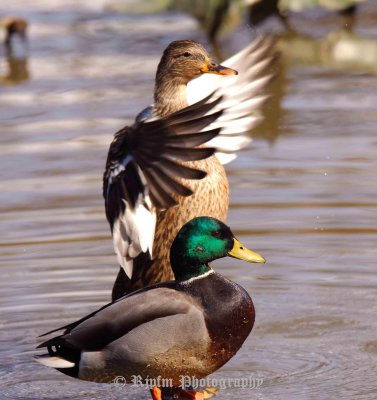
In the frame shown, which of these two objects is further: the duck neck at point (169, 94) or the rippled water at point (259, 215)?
the duck neck at point (169, 94)

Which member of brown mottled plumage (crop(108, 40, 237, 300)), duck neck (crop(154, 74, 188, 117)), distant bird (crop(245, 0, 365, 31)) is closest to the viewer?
brown mottled plumage (crop(108, 40, 237, 300))

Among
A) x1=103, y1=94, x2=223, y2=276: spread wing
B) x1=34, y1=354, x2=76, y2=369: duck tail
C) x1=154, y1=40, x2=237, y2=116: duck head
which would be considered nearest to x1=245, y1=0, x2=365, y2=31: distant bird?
x1=154, y1=40, x2=237, y2=116: duck head

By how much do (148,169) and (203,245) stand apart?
421 millimetres

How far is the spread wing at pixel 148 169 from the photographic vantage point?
19.6 ft

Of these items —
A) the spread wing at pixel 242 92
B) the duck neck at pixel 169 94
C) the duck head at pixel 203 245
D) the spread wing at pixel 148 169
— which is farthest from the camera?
the duck neck at pixel 169 94

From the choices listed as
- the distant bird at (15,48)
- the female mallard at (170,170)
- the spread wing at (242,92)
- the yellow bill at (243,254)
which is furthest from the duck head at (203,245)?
the distant bird at (15,48)

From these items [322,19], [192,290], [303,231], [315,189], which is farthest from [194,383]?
[322,19]

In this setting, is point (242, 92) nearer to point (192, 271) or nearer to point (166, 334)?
point (192, 271)

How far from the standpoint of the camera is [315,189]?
29.7ft

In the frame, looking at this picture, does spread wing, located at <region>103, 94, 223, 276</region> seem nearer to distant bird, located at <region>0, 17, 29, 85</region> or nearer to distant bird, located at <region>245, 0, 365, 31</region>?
distant bird, located at <region>0, 17, 29, 85</region>

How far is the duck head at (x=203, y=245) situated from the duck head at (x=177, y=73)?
115 cm

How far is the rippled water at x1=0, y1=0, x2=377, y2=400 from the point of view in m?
6.64

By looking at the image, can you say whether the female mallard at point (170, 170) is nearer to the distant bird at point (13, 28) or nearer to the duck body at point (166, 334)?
the duck body at point (166, 334)

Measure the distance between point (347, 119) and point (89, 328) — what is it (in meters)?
4.91
